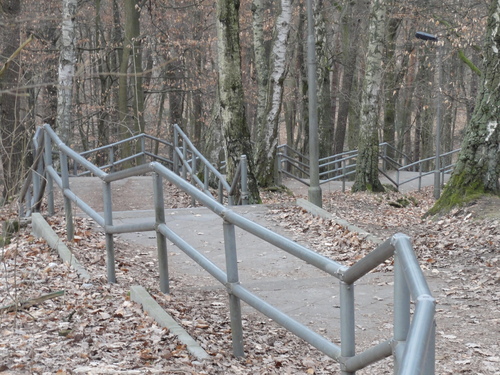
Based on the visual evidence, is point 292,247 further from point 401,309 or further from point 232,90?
point 232,90

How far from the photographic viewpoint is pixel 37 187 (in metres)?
8.38

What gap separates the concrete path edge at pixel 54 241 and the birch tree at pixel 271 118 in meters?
8.51

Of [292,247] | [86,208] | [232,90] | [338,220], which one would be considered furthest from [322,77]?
[292,247]

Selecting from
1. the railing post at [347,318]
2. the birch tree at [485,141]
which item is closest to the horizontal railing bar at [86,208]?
the railing post at [347,318]

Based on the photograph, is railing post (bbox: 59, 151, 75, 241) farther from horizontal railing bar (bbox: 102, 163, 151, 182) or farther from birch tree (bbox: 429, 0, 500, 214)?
birch tree (bbox: 429, 0, 500, 214)

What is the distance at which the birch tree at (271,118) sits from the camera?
1609 cm

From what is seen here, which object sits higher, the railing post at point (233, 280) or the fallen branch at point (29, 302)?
the railing post at point (233, 280)

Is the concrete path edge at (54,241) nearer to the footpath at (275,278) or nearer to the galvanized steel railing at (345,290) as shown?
the galvanized steel railing at (345,290)

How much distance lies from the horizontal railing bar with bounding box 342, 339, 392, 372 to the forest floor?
1301mm

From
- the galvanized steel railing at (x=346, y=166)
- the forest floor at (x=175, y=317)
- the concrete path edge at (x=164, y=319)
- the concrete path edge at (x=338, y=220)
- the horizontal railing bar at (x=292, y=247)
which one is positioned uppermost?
the horizontal railing bar at (x=292, y=247)

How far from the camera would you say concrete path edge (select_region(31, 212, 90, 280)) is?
255 inches

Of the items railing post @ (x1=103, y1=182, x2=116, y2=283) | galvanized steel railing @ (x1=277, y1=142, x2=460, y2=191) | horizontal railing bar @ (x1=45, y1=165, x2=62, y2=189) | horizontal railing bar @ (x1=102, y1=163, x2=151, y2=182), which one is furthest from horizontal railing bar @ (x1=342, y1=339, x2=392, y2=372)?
galvanized steel railing @ (x1=277, y1=142, x2=460, y2=191)

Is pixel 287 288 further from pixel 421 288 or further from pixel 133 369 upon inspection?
pixel 421 288

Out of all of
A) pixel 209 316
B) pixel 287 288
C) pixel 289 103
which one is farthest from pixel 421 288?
→ pixel 289 103
